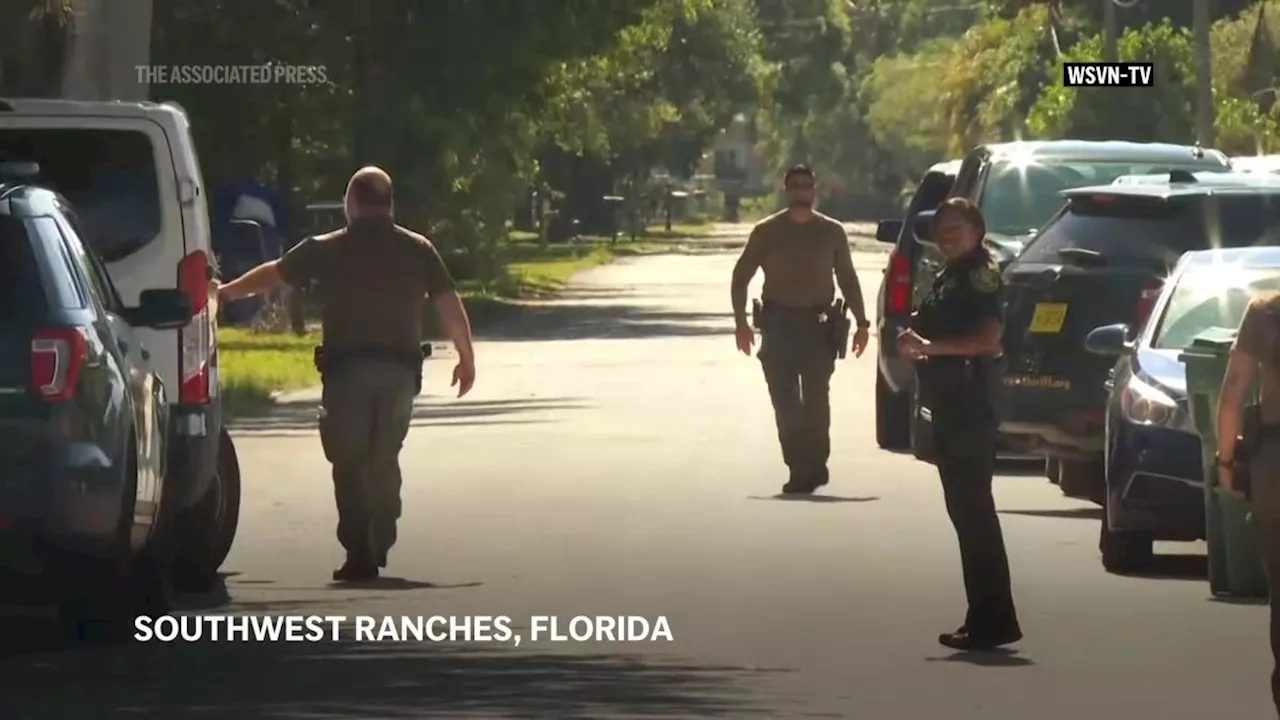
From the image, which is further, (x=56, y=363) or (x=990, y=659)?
(x=990, y=659)

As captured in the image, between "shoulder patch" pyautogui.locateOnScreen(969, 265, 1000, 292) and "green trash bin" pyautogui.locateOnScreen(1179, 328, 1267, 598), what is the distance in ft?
3.47

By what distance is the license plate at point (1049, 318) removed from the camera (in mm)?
17812

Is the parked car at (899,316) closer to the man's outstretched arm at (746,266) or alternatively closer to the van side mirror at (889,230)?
the van side mirror at (889,230)

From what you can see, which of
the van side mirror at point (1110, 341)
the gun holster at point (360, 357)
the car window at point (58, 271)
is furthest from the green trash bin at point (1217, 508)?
the car window at point (58, 271)

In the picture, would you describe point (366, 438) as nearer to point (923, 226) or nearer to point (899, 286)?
point (923, 226)

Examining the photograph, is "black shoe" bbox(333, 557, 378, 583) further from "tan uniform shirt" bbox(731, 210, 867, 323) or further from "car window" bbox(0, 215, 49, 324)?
"tan uniform shirt" bbox(731, 210, 867, 323)

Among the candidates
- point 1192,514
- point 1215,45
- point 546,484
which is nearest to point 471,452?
point 546,484

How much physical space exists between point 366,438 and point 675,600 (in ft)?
5.50

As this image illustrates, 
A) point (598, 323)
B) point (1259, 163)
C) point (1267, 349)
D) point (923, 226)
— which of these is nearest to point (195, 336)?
point (1267, 349)

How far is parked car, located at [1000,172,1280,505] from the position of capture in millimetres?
17547

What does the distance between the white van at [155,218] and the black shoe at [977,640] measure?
341 centimetres

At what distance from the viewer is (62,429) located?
10.9m

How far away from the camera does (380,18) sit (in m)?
39.7

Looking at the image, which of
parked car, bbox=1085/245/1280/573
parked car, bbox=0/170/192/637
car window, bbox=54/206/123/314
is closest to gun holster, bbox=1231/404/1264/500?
parked car, bbox=0/170/192/637
